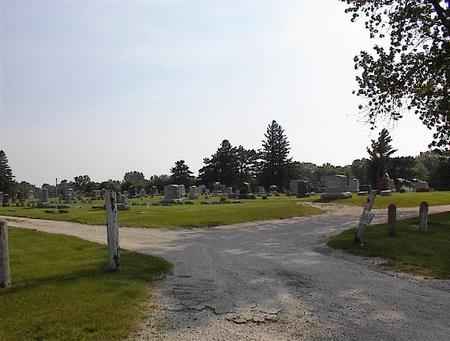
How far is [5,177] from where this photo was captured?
2852 inches

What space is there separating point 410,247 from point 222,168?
8098 cm

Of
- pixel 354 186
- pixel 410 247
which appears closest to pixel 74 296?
pixel 410 247

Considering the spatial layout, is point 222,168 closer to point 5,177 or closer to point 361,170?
point 361,170

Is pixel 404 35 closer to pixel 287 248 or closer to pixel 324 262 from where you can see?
pixel 287 248

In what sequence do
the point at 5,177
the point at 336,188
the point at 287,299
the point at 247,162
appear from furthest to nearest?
the point at 247,162 → the point at 5,177 → the point at 336,188 → the point at 287,299

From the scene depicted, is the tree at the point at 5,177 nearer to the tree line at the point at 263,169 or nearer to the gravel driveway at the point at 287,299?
the tree line at the point at 263,169

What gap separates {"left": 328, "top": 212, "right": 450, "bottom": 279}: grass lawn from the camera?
10670 mm

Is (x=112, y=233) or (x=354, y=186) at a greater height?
(x=354, y=186)

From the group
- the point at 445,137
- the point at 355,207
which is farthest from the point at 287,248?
the point at 355,207

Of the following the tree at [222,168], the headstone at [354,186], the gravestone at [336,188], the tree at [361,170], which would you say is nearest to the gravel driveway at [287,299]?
the gravestone at [336,188]

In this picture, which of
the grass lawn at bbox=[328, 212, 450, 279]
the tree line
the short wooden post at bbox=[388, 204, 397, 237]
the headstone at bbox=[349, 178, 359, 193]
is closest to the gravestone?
the headstone at bbox=[349, 178, 359, 193]

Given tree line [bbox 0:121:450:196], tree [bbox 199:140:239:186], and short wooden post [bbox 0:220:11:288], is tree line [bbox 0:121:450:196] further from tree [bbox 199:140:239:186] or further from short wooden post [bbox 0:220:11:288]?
short wooden post [bbox 0:220:11:288]

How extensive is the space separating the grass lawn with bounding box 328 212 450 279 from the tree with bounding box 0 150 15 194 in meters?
61.7

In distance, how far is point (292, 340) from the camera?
520 centimetres
